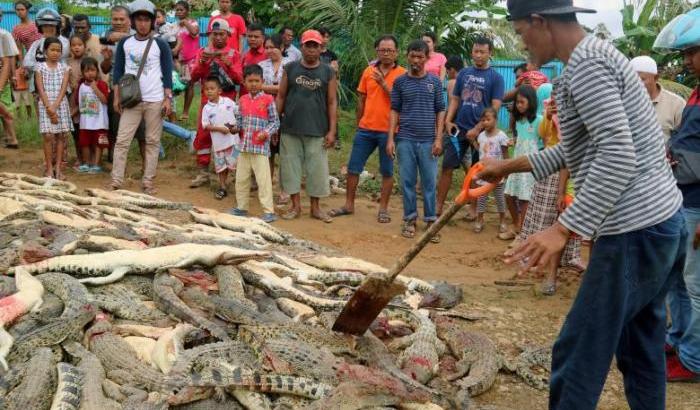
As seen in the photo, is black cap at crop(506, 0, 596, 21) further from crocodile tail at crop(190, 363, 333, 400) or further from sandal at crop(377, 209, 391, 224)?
sandal at crop(377, 209, 391, 224)

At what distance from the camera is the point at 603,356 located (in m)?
2.68

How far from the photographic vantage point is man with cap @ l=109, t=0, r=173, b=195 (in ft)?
26.9

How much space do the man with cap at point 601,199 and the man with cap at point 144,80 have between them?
20.5 feet

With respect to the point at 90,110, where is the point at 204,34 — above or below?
above

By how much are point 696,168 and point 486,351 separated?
1.59 meters

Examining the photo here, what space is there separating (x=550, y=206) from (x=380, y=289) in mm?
2850

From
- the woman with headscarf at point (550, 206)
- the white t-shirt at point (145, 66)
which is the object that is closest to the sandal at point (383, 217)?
the woman with headscarf at point (550, 206)

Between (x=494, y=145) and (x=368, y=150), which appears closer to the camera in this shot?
(x=494, y=145)

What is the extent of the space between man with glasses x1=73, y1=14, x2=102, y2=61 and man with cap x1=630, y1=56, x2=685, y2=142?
7057 millimetres

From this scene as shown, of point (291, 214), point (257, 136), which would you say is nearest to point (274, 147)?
point (257, 136)

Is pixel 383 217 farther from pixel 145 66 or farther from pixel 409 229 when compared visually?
pixel 145 66

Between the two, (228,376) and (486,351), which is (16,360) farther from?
(486,351)

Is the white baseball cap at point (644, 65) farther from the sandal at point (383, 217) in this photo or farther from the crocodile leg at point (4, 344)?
the crocodile leg at point (4, 344)

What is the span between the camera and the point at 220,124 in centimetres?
851
